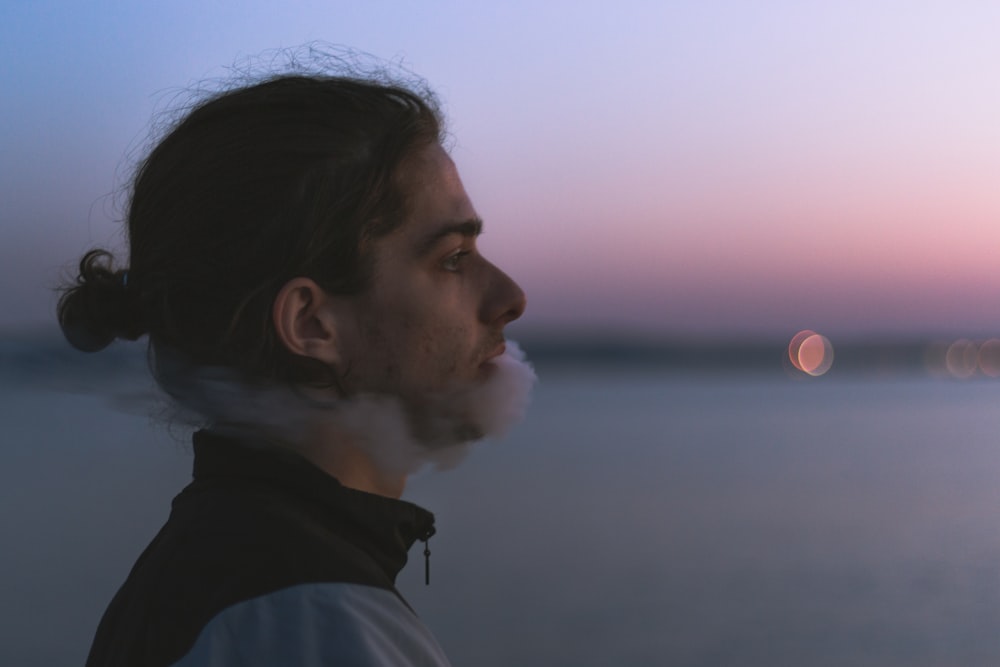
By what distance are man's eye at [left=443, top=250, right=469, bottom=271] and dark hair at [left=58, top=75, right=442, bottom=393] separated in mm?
132

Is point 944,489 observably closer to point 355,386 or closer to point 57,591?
point 57,591

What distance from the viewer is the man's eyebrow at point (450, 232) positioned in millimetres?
1885

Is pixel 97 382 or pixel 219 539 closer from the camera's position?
pixel 219 539

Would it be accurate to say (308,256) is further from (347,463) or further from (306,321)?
(347,463)

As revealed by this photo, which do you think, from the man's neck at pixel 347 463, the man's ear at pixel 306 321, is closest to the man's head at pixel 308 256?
the man's ear at pixel 306 321

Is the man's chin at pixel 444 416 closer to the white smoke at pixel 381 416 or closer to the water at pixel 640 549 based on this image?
the white smoke at pixel 381 416

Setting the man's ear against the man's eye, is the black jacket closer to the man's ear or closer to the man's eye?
the man's ear

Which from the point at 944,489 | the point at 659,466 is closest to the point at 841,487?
the point at 944,489

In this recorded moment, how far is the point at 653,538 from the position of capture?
12891mm

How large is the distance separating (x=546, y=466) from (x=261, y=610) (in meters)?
17.8

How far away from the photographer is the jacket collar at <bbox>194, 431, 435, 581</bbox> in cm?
159

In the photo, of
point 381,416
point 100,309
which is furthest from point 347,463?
point 100,309

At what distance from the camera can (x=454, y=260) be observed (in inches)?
76.1

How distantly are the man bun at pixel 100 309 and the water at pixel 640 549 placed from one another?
0.12 m
